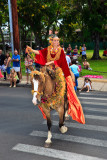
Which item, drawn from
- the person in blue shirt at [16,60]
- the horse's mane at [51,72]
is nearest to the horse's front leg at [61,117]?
the horse's mane at [51,72]

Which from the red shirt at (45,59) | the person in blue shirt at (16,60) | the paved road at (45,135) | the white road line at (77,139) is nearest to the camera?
the paved road at (45,135)

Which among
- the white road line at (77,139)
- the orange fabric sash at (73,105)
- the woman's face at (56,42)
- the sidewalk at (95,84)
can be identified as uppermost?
the woman's face at (56,42)

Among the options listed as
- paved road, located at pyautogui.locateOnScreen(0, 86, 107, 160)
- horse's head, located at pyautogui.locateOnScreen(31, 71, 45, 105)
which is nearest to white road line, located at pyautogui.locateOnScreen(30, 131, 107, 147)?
paved road, located at pyautogui.locateOnScreen(0, 86, 107, 160)

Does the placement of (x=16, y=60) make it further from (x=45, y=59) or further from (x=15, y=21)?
(x=45, y=59)

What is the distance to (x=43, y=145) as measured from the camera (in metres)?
5.34

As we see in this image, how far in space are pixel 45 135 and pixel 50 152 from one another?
3.29ft

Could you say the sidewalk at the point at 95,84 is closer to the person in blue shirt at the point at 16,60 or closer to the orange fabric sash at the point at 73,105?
the person in blue shirt at the point at 16,60

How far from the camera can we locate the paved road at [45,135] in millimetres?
4844

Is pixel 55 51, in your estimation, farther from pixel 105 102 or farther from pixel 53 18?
pixel 53 18

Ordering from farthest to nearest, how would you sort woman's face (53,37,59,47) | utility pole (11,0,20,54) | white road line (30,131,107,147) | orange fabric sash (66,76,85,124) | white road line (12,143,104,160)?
1. utility pole (11,0,20,54)
2. orange fabric sash (66,76,85,124)
3. woman's face (53,37,59,47)
4. white road line (30,131,107,147)
5. white road line (12,143,104,160)

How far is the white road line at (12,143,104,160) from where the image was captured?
465 centimetres

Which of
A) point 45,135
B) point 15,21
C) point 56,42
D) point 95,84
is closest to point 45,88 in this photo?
point 56,42

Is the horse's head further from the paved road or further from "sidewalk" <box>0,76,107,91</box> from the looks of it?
"sidewalk" <box>0,76,107,91</box>

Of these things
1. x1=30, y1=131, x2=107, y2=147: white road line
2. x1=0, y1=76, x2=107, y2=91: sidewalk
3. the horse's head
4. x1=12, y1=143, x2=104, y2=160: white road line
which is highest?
the horse's head
